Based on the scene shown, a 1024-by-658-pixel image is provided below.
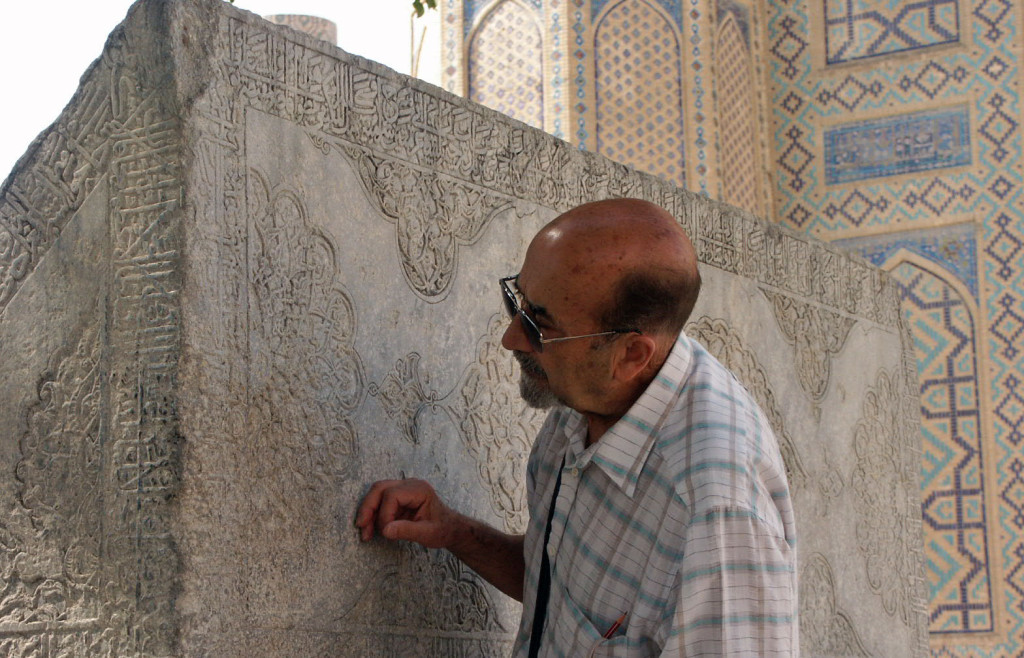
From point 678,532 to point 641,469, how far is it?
12 cm

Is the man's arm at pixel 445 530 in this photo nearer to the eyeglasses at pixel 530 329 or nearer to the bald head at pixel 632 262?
the eyeglasses at pixel 530 329

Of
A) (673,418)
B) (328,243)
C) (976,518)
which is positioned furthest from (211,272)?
(976,518)

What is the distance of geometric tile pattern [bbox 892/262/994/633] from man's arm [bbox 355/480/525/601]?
5358mm

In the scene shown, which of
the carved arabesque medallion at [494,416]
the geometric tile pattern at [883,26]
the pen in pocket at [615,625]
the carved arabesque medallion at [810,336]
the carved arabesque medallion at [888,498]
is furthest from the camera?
the geometric tile pattern at [883,26]

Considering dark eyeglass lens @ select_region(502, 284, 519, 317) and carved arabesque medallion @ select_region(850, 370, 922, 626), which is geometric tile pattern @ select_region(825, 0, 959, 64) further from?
dark eyeglass lens @ select_region(502, 284, 519, 317)

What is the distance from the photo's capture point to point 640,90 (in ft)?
24.9

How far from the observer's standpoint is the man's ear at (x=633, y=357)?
181 cm

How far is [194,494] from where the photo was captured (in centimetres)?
184

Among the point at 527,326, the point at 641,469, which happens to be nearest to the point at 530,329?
the point at 527,326

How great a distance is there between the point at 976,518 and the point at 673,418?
19.7 ft

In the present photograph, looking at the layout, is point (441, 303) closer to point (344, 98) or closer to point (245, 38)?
Result: point (344, 98)

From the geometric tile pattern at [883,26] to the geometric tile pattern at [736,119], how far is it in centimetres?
52

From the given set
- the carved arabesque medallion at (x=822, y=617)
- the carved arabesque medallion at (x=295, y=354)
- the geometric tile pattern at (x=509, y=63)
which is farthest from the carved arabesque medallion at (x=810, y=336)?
the geometric tile pattern at (x=509, y=63)

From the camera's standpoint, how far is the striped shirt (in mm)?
1590
